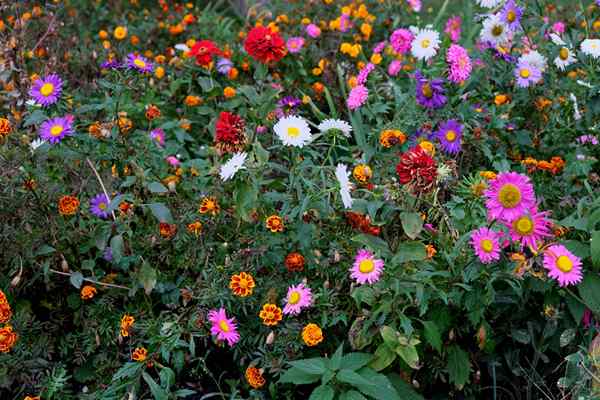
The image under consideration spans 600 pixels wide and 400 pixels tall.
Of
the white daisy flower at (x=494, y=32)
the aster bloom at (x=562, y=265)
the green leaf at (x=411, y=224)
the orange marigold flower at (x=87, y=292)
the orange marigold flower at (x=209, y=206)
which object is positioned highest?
the green leaf at (x=411, y=224)

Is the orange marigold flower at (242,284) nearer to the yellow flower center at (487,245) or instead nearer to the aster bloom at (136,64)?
the yellow flower center at (487,245)

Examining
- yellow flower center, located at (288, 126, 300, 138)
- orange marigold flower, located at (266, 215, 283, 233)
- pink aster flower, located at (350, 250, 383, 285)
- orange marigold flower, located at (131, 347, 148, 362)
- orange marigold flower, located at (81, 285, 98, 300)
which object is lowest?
orange marigold flower, located at (81, 285, 98, 300)

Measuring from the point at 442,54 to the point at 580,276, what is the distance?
4.11 ft

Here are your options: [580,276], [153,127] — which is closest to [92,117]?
[153,127]

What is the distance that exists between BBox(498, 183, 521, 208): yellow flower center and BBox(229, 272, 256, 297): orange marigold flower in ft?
2.15

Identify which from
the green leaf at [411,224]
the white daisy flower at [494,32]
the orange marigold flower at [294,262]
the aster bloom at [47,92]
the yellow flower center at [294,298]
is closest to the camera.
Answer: the green leaf at [411,224]

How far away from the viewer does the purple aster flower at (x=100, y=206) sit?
1.98 m

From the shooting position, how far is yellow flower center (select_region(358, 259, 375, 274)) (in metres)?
1.66

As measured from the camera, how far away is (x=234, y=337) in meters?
1.74

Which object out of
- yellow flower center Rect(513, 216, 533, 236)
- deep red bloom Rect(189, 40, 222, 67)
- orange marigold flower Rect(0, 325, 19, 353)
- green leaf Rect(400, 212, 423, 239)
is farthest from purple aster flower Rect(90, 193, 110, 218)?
yellow flower center Rect(513, 216, 533, 236)

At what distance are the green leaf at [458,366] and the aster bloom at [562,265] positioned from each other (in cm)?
31

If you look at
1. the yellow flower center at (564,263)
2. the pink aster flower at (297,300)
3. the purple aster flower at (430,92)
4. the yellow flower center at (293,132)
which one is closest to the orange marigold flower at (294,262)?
the pink aster flower at (297,300)

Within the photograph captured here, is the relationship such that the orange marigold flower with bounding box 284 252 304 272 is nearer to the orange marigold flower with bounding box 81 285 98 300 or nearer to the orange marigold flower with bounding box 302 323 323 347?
the orange marigold flower with bounding box 302 323 323 347

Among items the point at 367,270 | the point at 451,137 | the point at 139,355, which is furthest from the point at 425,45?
the point at 139,355
